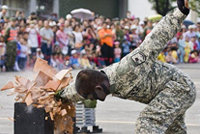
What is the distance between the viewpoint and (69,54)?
→ 22.2 meters

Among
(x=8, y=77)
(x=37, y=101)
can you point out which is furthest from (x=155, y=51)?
(x=8, y=77)

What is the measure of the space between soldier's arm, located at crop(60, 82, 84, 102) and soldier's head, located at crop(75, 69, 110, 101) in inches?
6.7

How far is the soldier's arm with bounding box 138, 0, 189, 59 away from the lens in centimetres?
589

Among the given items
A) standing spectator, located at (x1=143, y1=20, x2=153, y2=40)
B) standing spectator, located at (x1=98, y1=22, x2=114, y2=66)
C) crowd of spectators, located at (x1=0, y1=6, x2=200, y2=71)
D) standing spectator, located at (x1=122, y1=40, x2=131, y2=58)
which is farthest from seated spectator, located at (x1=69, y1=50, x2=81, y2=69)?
standing spectator, located at (x1=143, y1=20, x2=153, y2=40)

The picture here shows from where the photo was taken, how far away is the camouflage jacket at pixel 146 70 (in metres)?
A: 5.83

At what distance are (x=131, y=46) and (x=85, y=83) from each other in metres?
19.8

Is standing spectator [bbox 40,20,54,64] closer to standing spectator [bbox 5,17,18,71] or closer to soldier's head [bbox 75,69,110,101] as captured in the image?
standing spectator [bbox 5,17,18,71]

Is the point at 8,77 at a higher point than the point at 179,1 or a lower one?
lower

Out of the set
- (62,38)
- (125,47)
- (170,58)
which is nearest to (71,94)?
(62,38)

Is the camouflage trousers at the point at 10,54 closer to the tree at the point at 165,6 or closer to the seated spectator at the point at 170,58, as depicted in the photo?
the seated spectator at the point at 170,58

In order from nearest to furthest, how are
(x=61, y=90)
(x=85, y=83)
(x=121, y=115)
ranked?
(x=85, y=83) < (x=61, y=90) < (x=121, y=115)

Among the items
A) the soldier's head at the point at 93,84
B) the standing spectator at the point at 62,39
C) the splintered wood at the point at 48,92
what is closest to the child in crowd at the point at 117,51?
the standing spectator at the point at 62,39

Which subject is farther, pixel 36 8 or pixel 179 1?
pixel 36 8

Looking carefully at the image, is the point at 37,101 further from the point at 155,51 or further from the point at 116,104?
the point at 116,104
